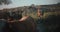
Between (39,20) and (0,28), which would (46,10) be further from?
(0,28)

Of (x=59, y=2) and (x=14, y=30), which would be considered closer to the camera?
(x=14, y=30)

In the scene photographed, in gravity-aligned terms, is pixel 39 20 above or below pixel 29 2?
below

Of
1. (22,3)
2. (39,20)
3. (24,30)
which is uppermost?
(22,3)

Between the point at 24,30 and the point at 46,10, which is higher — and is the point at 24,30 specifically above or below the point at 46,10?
below

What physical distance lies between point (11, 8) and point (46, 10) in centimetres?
51

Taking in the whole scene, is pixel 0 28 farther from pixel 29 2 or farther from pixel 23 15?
pixel 29 2

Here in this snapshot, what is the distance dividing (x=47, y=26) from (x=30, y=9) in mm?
348

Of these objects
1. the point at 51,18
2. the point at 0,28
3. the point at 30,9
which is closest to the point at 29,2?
the point at 30,9

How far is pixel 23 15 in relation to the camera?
175 cm

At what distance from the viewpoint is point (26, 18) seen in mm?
1751

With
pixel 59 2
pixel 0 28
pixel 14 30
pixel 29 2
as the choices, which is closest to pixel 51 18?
pixel 59 2

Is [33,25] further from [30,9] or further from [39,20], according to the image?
[30,9]

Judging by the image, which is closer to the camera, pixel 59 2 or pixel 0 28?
pixel 0 28

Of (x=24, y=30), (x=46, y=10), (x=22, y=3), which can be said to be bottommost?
(x=24, y=30)
